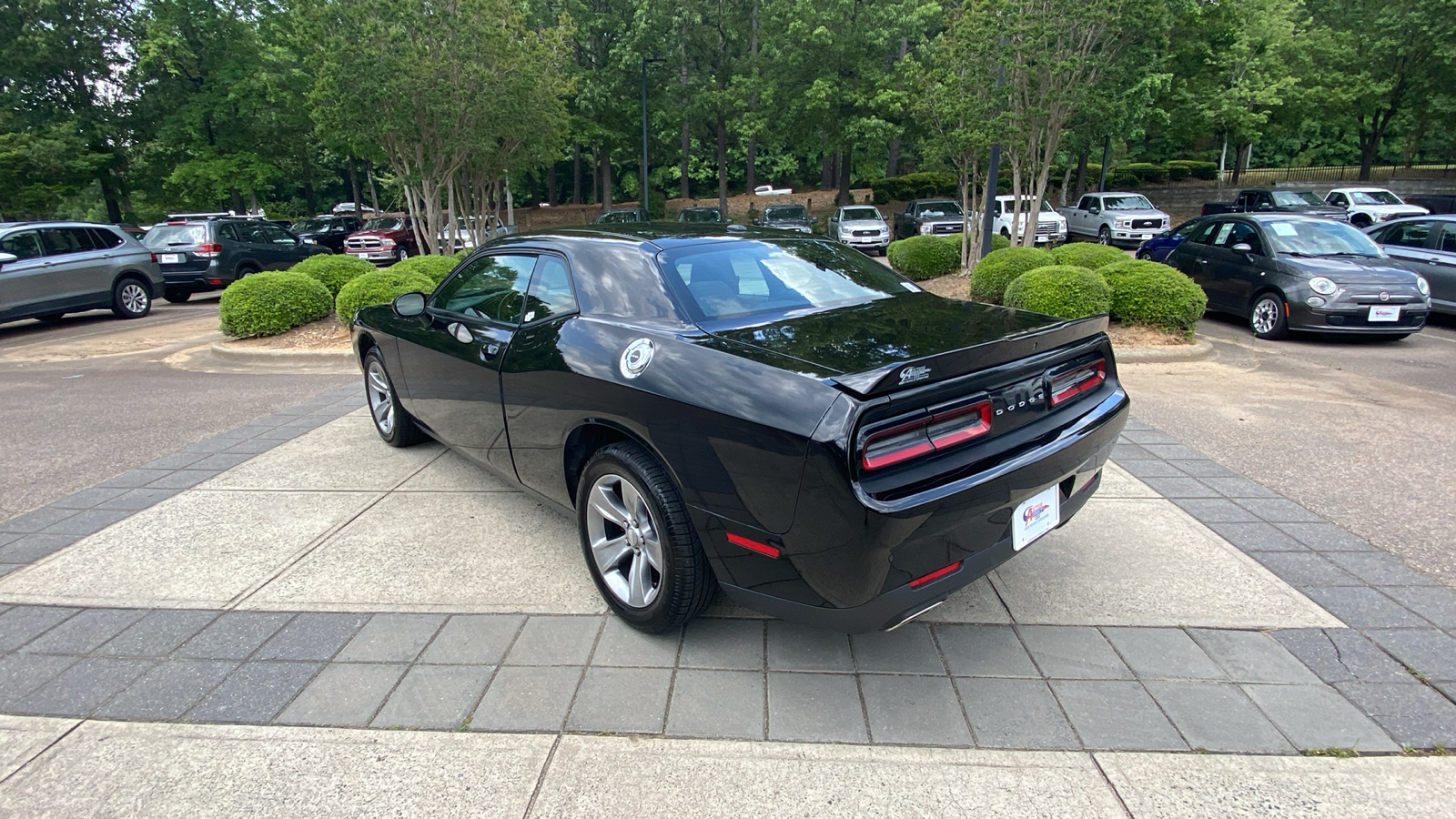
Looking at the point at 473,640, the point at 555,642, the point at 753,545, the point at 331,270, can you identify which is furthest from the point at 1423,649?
the point at 331,270

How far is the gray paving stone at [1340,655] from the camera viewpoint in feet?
8.71

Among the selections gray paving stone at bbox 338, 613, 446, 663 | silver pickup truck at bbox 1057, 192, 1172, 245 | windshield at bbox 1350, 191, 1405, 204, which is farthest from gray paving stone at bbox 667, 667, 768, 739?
windshield at bbox 1350, 191, 1405, 204

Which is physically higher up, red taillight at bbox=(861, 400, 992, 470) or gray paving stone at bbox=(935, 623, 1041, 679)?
red taillight at bbox=(861, 400, 992, 470)

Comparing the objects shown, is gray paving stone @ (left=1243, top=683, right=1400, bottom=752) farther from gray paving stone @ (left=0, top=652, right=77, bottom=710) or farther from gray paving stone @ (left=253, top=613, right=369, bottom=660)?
gray paving stone @ (left=0, top=652, right=77, bottom=710)

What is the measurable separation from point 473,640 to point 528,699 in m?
0.49

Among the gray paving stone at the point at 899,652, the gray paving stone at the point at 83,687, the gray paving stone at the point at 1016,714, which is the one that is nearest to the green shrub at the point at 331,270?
the gray paving stone at the point at 83,687

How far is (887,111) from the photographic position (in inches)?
1065

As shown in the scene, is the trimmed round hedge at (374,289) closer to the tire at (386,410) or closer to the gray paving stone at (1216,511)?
the tire at (386,410)

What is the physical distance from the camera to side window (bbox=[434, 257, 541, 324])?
372cm

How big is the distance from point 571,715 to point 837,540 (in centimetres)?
113

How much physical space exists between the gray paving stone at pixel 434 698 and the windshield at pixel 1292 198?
2385cm

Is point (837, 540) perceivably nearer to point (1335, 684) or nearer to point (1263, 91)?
point (1335, 684)

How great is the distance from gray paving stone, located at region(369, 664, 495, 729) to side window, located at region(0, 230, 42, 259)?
12679mm

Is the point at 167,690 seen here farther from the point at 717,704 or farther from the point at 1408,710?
the point at 1408,710
